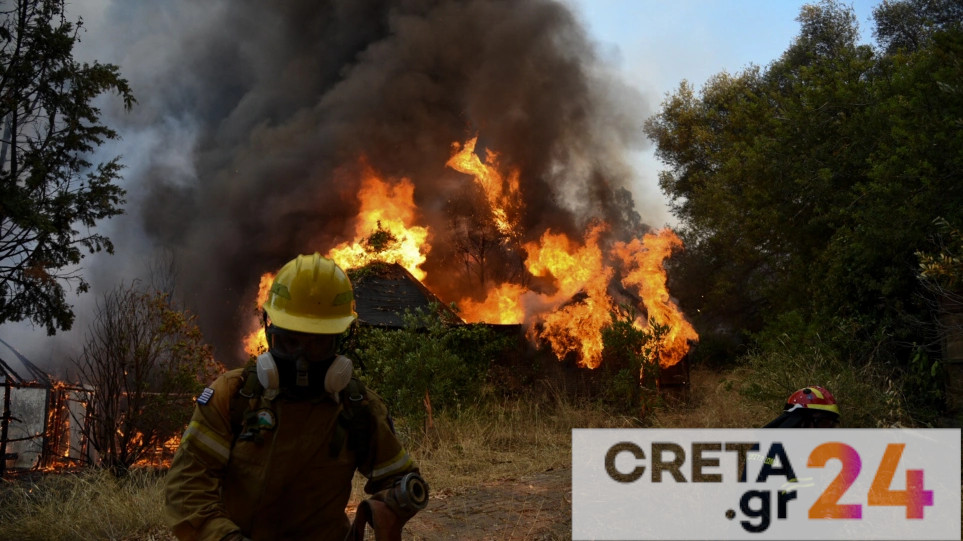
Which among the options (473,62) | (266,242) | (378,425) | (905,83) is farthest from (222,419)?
(473,62)

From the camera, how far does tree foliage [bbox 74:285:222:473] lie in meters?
9.14

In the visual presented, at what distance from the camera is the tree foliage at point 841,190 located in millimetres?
9430

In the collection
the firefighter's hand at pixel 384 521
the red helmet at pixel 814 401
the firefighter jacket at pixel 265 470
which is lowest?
the firefighter's hand at pixel 384 521

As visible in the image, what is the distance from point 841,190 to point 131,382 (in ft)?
38.2

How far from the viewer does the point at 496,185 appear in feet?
80.5

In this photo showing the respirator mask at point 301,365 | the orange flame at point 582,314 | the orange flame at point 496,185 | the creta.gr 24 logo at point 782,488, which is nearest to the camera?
the respirator mask at point 301,365

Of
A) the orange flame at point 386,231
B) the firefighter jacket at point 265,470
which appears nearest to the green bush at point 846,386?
the firefighter jacket at point 265,470

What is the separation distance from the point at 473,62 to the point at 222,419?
2606cm

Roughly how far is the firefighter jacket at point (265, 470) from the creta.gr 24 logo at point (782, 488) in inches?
135

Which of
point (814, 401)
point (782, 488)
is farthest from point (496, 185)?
point (782, 488)

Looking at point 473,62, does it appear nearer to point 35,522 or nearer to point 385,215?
point 385,215

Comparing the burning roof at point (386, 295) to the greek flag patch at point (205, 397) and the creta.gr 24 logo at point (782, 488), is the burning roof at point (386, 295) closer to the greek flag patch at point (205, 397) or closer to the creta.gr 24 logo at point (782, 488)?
the creta.gr 24 logo at point (782, 488)

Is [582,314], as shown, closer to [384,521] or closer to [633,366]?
[633,366]

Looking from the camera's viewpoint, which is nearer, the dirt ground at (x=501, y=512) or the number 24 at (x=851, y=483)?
the number 24 at (x=851, y=483)
